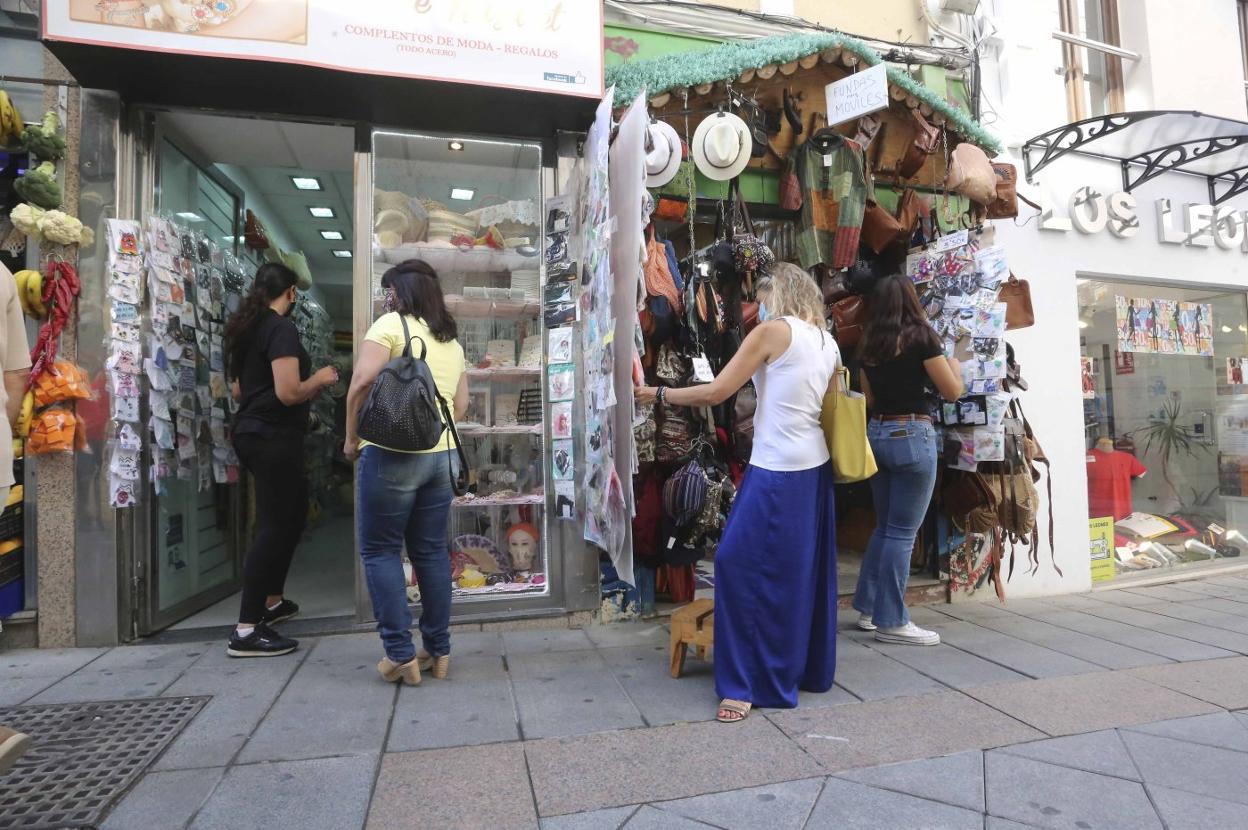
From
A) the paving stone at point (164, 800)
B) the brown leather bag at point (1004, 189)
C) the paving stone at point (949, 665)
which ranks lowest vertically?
the paving stone at point (949, 665)

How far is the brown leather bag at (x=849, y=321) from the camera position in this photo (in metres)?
4.52

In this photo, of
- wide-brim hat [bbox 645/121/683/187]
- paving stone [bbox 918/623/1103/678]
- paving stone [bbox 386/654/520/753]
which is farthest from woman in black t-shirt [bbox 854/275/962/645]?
paving stone [bbox 386/654/520/753]

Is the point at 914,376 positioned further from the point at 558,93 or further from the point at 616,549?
the point at 558,93

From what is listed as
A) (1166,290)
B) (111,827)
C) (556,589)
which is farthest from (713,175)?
(1166,290)

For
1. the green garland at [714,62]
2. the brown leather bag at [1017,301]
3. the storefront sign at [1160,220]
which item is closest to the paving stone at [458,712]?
the green garland at [714,62]

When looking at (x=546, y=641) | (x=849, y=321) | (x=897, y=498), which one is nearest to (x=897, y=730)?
(x=897, y=498)

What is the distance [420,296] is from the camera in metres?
2.98

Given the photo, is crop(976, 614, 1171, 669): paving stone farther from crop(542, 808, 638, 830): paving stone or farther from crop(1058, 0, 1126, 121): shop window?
crop(1058, 0, 1126, 121): shop window

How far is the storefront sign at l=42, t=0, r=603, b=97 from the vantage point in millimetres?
3221

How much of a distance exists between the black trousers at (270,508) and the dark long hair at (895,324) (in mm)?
3035

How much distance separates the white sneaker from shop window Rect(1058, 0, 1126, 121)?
185 inches

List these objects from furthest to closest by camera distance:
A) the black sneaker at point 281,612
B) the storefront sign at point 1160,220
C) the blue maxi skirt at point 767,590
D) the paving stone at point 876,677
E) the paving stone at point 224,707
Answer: the storefront sign at point 1160,220 → the black sneaker at point 281,612 → the paving stone at point 876,677 → the blue maxi skirt at point 767,590 → the paving stone at point 224,707

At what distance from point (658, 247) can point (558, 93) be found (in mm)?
959

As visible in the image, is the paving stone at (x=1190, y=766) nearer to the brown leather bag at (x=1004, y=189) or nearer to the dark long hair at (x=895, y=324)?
the dark long hair at (x=895, y=324)
